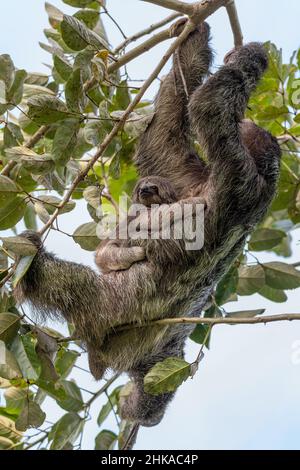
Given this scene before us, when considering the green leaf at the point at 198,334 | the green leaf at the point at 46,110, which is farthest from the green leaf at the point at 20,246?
the green leaf at the point at 198,334

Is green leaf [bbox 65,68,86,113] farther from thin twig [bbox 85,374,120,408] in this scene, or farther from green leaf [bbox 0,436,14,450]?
green leaf [bbox 0,436,14,450]

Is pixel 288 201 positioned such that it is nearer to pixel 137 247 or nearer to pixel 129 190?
pixel 129 190

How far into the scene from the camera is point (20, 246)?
5418mm

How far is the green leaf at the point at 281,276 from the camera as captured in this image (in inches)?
289

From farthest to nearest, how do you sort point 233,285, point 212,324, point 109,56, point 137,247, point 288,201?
point 288,201, point 233,285, point 137,247, point 109,56, point 212,324

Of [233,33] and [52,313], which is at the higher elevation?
[233,33]

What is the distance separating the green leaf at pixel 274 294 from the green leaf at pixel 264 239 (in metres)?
0.47

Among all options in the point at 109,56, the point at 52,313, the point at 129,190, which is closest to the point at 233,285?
the point at 129,190

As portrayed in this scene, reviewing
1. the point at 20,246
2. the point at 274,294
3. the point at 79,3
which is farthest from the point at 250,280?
the point at 79,3

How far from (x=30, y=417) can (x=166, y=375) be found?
146cm

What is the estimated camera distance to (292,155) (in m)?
8.23
